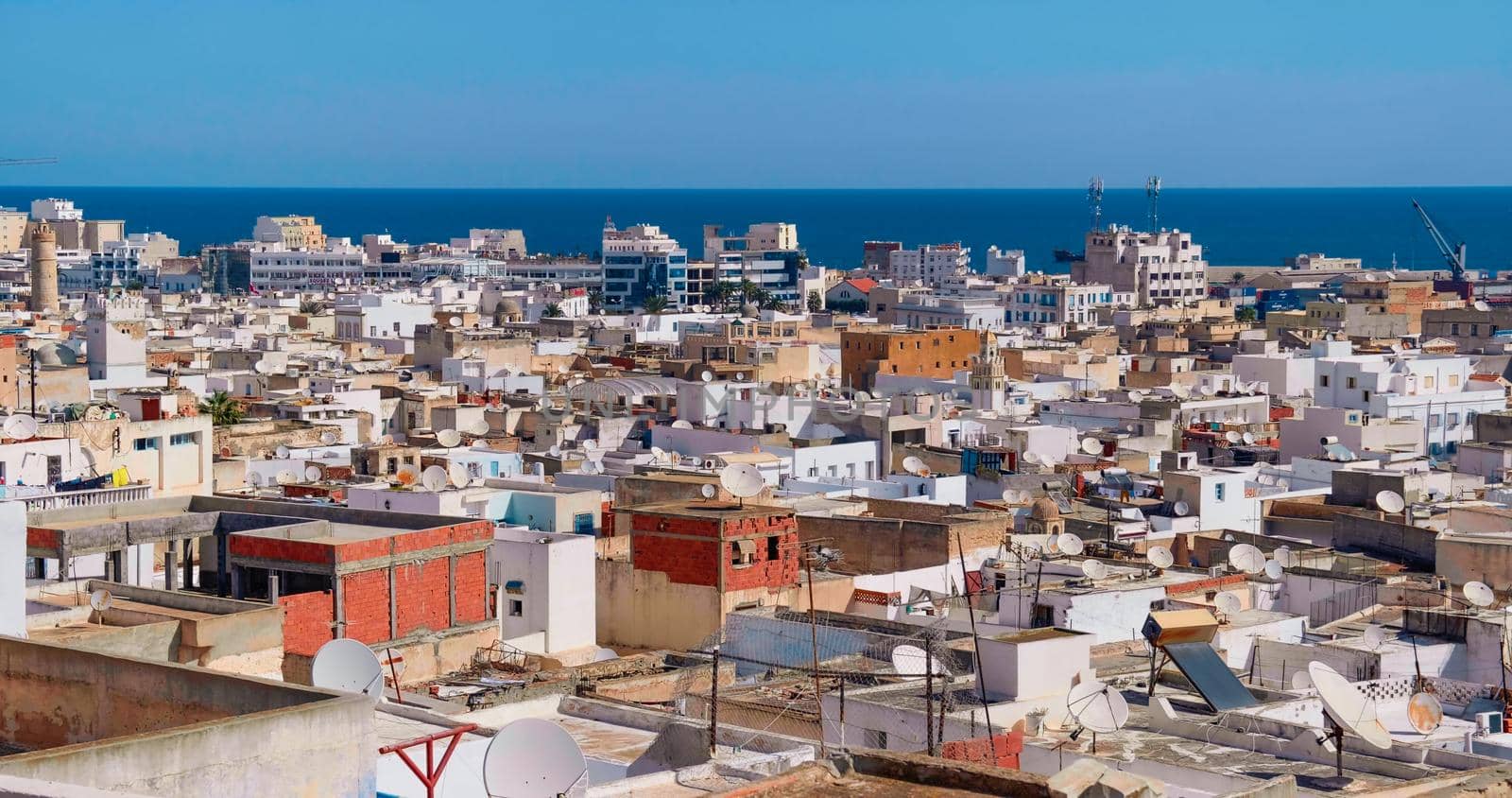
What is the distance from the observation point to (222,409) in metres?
38.4

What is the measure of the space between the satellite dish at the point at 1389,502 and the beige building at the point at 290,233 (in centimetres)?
10567

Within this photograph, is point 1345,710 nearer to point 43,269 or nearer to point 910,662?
point 910,662

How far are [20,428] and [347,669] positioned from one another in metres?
15.4

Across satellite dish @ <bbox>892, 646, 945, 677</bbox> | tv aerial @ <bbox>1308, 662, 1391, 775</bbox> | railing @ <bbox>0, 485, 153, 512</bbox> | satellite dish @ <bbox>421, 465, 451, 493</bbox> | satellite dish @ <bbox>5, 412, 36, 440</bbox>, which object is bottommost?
satellite dish @ <bbox>892, 646, 945, 677</bbox>

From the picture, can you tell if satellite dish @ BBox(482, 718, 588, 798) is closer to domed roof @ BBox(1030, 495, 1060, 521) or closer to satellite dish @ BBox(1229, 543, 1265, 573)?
satellite dish @ BBox(1229, 543, 1265, 573)

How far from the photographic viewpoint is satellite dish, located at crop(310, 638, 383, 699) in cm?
1183

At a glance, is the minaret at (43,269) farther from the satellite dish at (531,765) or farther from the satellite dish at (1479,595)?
the satellite dish at (531,765)

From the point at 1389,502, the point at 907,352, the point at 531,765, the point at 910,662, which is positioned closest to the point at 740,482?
the point at 910,662

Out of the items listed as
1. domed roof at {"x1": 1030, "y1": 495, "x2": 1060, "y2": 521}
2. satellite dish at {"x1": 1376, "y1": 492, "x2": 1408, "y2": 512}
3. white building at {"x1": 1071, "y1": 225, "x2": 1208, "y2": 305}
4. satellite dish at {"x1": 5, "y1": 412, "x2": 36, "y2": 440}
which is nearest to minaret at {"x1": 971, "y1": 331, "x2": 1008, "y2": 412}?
domed roof at {"x1": 1030, "y1": 495, "x2": 1060, "y2": 521}

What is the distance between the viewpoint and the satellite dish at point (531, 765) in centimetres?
977

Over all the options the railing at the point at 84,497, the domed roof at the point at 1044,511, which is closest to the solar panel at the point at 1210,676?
the railing at the point at 84,497

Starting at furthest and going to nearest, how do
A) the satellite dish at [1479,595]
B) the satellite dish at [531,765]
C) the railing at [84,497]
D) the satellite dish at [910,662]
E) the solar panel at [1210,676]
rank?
the satellite dish at [1479,595] < the railing at [84,497] < the satellite dish at [910,662] < the solar panel at [1210,676] < the satellite dish at [531,765]

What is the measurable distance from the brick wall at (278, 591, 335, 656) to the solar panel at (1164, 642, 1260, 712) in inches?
234

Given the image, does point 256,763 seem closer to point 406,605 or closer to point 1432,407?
point 406,605
